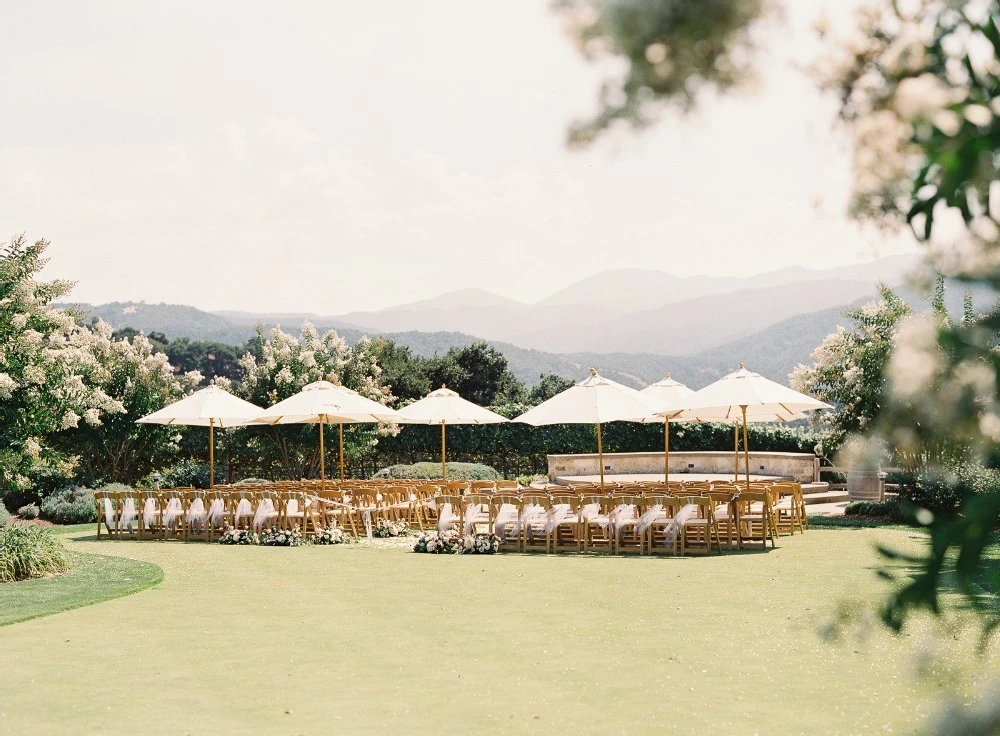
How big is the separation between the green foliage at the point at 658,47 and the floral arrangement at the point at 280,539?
54.9 feet

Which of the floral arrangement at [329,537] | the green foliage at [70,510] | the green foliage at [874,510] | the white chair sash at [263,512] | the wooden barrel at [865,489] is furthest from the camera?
the wooden barrel at [865,489]

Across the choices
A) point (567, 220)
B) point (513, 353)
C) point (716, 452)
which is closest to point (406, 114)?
point (567, 220)

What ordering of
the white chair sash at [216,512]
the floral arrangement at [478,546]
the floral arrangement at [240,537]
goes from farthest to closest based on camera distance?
1. the white chair sash at [216,512]
2. the floral arrangement at [240,537]
3. the floral arrangement at [478,546]

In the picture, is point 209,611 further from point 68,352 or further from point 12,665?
point 68,352

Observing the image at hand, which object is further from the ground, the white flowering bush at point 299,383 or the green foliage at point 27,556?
the white flowering bush at point 299,383

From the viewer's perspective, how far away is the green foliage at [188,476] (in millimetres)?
27547

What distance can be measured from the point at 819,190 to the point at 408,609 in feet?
30.7

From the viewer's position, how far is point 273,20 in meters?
2.16

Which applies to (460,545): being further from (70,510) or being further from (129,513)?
(70,510)

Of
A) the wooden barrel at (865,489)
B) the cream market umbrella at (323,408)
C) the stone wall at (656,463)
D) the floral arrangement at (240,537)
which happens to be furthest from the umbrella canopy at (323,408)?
the wooden barrel at (865,489)

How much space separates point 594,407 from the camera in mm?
18453

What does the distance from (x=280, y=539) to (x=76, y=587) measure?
5635mm

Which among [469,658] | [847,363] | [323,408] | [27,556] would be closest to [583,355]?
[847,363]

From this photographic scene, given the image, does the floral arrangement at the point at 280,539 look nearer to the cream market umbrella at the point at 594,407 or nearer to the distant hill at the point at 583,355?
the cream market umbrella at the point at 594,407
